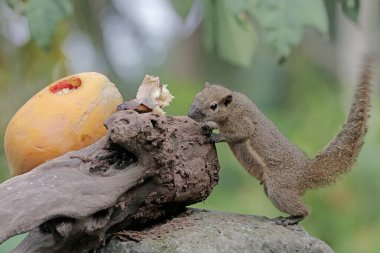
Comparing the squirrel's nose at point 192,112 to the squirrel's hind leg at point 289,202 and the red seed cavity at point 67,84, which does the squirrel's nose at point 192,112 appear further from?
the red seed cavity at point 67,84

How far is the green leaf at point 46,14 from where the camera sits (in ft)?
8.57

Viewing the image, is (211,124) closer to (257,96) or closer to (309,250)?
(309,250)

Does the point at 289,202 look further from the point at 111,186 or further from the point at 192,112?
the point at 111,186

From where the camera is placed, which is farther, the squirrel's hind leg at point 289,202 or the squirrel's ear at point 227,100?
the squirrel's ear at point 227,100

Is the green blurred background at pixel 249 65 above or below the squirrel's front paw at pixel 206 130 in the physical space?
above

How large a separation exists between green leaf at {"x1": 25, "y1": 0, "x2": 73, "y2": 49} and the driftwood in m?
0.36

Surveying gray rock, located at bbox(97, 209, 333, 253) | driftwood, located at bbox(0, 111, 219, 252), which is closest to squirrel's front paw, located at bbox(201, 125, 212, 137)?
driftwood, located at bbox(0, 111, 219, 252)

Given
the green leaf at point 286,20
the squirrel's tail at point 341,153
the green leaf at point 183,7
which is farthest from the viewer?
the squirrel's tail at point 341,153

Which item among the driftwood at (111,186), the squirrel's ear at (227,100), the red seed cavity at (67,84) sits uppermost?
the squirrel's ear at (227,100)

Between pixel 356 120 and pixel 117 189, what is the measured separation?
1.08 metres

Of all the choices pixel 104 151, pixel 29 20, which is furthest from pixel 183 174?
pixel 29 20

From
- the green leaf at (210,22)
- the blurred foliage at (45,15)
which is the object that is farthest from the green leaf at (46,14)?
the green leaf at (210,22)

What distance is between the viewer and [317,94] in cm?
648

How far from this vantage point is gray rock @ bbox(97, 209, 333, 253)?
2567mm
